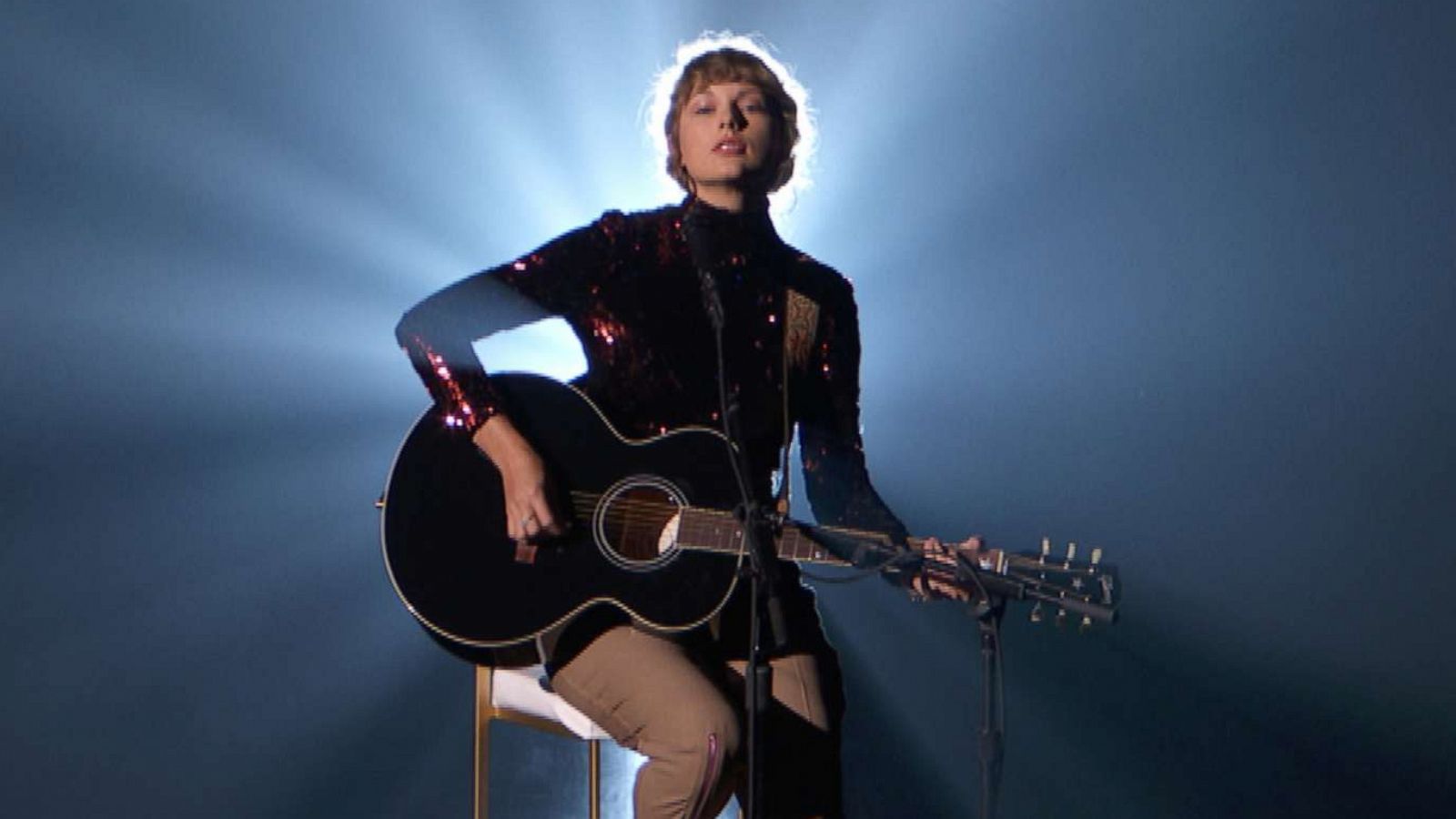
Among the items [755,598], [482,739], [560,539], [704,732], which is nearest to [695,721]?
[704,732]

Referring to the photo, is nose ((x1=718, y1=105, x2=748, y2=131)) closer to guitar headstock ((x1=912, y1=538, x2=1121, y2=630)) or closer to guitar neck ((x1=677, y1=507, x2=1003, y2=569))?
guitar neck ((x1=677, y1=507, x2=1003, y2=569))

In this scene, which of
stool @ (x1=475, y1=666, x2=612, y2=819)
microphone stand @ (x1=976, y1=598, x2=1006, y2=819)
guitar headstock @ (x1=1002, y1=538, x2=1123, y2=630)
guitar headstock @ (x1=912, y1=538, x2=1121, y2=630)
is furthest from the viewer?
stool @ (x1=475, y1=666, x2=612, y2=819)

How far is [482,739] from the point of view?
8.14 feet

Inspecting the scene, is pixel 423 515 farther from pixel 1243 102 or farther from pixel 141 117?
pixel 1243 102

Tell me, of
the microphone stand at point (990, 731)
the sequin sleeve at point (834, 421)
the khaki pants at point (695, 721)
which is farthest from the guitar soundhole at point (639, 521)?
the microphone stand at point (990, 731)

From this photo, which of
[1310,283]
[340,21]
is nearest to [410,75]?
[340,21]

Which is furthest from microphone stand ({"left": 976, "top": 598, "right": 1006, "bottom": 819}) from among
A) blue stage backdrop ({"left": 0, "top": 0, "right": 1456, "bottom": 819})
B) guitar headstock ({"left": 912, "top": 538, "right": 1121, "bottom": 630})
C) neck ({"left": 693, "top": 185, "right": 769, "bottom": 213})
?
blue stage backdrop ({"left": 0, "top": 0, "right": 1456, "bottom": 819})

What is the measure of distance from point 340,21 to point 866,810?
97.6 inches

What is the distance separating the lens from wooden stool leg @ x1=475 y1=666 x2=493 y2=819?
245cm

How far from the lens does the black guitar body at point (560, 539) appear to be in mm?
1994

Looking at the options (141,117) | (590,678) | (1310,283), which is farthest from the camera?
(1310,283)

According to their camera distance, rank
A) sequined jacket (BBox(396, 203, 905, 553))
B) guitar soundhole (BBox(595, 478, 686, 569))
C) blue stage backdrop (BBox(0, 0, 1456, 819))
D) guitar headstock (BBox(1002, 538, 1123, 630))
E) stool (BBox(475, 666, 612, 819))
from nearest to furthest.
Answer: guitar headstock (BBox(1002, 538, 1123, 630)), guitar soundhole (BBox(595, 478, 686, 569)), sequined jacket (BBox(396, 203, 905, 553)), stool (BBox(475, 666, 612, 819)), blue stage backdrop (BBox(0, 0, 1456, 819))

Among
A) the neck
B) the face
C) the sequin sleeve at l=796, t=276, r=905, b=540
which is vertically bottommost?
the sequin sleeve at l=796, t=276, r=905, b=540

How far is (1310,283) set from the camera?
3.37 m
